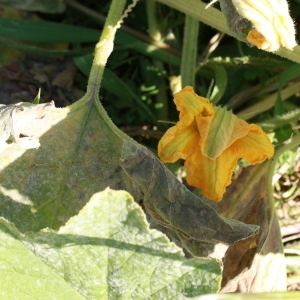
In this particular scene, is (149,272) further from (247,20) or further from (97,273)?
(247,20)

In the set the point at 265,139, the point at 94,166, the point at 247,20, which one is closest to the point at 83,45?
the point at 94,166

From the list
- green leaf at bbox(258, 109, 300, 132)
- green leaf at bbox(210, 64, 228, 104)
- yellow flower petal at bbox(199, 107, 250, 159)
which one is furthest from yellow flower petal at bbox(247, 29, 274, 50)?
green leaf at bbox(210, 64, 228, 104)

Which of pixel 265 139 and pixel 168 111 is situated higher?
pixel 168 111

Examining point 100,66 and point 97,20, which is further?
point 97,20

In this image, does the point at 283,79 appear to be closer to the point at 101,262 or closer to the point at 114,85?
the point at 114,85

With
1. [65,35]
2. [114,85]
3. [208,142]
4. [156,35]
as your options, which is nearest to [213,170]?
[208,142]

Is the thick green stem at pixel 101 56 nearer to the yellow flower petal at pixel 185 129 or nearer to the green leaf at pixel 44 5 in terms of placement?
the yellow flower petal at pixel 185 129

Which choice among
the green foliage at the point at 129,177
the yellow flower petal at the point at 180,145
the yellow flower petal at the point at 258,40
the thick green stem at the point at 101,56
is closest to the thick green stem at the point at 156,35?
the green foliage at the point at 129,177
